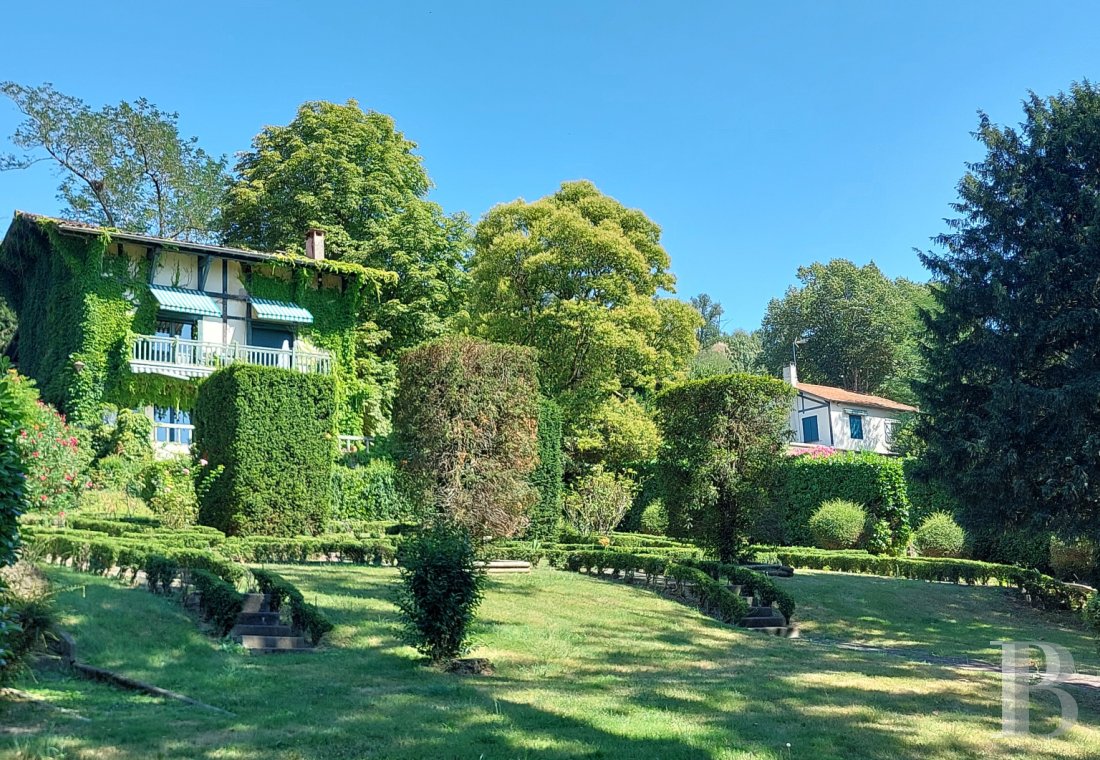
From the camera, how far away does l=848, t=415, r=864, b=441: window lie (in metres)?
46.2

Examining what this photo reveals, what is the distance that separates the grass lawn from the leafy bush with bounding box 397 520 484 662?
0.35m

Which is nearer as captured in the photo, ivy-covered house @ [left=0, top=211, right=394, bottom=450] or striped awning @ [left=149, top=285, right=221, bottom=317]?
ivy-covered house @ [left=0, top=211, right=394, bottom=450]

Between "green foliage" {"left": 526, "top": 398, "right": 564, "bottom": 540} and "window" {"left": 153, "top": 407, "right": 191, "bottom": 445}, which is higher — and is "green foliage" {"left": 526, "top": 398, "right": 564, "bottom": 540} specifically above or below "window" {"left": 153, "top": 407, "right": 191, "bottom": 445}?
below

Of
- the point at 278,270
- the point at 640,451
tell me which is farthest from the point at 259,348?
the point at 640,451

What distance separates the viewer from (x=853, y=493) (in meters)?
25.8

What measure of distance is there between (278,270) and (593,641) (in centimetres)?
2237

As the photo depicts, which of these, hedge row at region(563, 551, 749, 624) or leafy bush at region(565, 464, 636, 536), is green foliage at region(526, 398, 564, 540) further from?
leafy bush at region(565, 464, 636, 536)

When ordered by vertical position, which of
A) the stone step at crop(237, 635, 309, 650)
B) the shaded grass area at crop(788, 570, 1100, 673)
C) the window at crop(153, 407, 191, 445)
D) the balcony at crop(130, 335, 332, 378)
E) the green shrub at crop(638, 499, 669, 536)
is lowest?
the shaded grass area at crop(788, 570, 1100, 673)

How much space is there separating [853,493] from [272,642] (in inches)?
788

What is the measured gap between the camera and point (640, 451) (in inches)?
1283

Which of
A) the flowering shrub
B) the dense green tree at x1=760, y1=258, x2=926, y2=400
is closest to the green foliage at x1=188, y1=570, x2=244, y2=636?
the flowering shrub

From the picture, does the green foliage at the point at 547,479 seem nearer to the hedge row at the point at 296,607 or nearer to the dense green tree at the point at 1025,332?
the dense green tree at the point at 1025,332

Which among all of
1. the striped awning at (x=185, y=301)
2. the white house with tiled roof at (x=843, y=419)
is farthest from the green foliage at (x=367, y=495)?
the white house with tiled roof at (x=843, y=419)

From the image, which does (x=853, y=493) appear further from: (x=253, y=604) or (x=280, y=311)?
(x=253, y=604)
